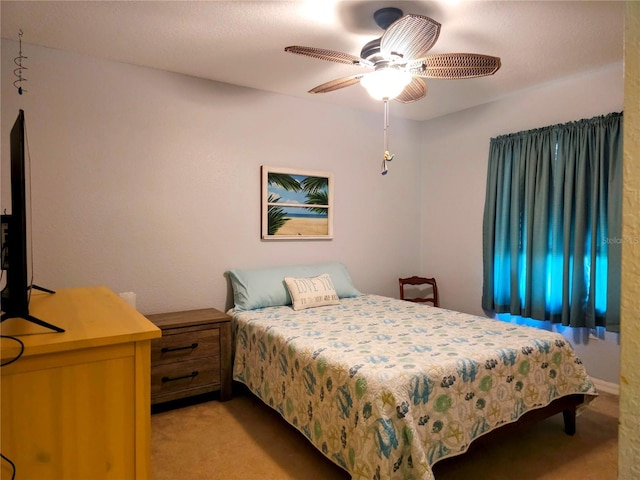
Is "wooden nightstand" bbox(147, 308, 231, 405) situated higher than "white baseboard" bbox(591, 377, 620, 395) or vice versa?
"wooden nightstand" bbox(147, 308, 231, 405)

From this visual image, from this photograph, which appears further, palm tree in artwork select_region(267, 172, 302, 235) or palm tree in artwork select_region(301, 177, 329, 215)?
palm tree in artwork select_region(301, 177, 329, 215)

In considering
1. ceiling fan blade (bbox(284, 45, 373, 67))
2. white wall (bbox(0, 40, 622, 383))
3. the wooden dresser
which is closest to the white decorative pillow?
white wall (bbox(0, 40, 622, 383))

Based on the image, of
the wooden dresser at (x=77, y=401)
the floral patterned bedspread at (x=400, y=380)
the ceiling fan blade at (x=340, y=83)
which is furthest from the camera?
the ceiling fan blade at (x=340, y=83)

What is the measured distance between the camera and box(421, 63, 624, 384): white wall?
3055mm

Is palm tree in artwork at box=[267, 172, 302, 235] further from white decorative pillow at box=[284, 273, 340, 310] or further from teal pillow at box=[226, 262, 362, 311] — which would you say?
white decorative pillow at box=[284, 273, 340, 310]

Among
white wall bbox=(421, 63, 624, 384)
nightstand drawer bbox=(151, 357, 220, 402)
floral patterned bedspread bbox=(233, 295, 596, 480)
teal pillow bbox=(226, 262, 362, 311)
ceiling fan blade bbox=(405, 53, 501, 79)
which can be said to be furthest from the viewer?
teal pillow bbox=(226, 262, 362, 311)

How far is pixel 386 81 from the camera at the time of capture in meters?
2.20

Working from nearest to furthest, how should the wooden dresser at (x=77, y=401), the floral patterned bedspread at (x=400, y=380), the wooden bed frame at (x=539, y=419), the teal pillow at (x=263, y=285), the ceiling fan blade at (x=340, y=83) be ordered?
the wooden dresser at (x=77, y=401)
the floral patterned bedspread at (x=400, y=380)
the wooden bed frame at (x=539, y=419)
the ceiling fan blade at (x=340, y=83)
the teal pillow at (x=263, y=285)

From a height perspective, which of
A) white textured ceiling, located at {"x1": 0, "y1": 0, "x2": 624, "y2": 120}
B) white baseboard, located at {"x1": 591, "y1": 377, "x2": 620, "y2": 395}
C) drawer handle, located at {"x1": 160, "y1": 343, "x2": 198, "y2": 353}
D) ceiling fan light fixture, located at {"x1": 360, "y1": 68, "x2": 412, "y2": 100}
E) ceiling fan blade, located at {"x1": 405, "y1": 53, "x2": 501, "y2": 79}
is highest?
white textured ceiling, located at {"x1": 0, "y1": 0, "x2": 624, "y2": 120}

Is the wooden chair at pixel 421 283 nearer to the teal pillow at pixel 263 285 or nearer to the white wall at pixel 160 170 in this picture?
the white wall at pixel 160 170

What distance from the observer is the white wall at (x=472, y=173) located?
10.0ft

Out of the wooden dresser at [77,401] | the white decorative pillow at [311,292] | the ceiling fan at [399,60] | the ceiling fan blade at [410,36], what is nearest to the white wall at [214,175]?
the white decorative pillow at [311,292]

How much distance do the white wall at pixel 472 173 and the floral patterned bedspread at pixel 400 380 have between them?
4.19 ft

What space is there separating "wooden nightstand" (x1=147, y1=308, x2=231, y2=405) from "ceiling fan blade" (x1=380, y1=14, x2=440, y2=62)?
2.09m
